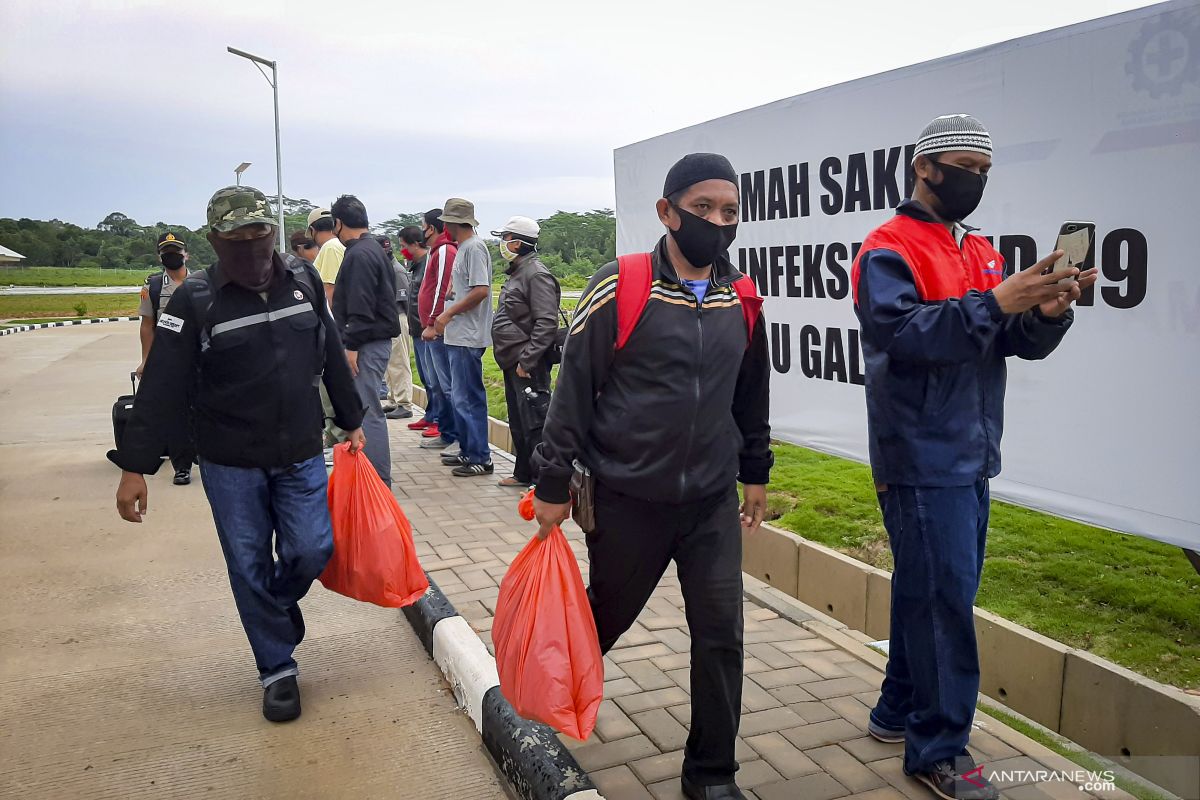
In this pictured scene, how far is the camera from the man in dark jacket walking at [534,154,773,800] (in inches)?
113

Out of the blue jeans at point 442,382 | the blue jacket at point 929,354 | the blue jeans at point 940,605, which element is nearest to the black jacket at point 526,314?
the blue jeans at point 442,382

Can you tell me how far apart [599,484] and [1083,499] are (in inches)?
87.2

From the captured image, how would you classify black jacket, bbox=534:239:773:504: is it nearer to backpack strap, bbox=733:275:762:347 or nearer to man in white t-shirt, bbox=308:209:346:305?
backpack strap, bbox=733:275:762:347

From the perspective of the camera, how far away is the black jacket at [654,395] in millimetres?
2855

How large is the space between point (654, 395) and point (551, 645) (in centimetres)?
80

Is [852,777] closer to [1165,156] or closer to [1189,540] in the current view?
[1189,540]

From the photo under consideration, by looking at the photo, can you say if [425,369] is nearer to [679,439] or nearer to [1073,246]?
[679,439]

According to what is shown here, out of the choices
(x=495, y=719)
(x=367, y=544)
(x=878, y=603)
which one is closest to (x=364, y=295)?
(x=367, y=544)

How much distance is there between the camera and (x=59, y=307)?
44188mm

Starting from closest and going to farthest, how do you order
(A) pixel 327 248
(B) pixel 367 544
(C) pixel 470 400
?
(B) pixel 367 544
(C) pixel 470 400
(A) pixel 327 248

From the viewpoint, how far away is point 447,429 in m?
9.04

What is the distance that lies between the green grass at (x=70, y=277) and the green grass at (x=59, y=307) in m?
0.88

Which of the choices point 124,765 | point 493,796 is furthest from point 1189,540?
point 124,765

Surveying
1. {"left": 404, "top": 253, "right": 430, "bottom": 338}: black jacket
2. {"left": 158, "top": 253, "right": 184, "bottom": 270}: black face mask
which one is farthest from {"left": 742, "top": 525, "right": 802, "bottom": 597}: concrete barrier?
{"left": 404, "top": 253, "right": 430, "bottom": 338}: black jacket
